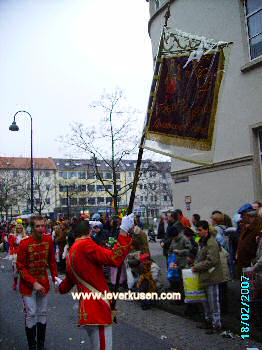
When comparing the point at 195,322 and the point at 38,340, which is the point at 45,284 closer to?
the point at 38,340

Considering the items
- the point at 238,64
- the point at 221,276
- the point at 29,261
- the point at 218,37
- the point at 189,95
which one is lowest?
the point at 221,276

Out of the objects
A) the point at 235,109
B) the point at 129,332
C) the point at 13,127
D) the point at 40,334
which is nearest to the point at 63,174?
the point at 13,127

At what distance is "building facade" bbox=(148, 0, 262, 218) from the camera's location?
11.3 meters

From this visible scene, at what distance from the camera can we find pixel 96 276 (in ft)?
13.9

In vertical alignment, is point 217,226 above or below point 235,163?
below

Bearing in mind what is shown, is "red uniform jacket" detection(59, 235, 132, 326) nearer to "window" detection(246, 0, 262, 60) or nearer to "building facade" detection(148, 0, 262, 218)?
"building facade" detection(148, 0, 262, 218)

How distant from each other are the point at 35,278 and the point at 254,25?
8.99 metres

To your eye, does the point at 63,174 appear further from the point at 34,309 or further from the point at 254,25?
the point at 34,309

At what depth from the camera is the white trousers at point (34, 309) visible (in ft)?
19.2

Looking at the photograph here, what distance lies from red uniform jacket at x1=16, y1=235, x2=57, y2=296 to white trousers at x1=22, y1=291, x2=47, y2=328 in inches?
3.8

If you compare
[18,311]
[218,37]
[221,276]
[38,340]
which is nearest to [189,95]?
[221,276]

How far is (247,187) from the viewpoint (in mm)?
11516

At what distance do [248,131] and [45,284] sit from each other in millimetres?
7435

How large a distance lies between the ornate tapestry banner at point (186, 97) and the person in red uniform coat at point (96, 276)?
165 centimetres
